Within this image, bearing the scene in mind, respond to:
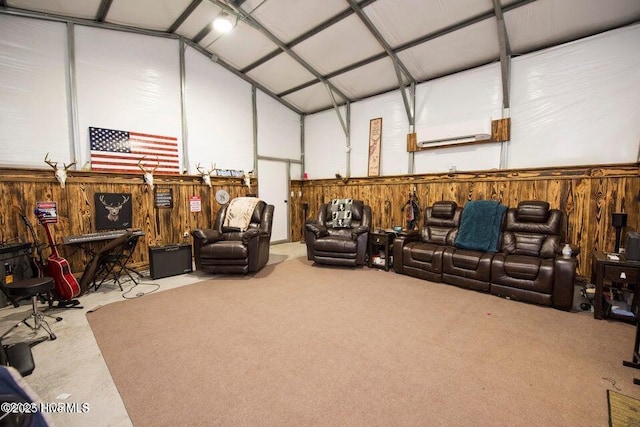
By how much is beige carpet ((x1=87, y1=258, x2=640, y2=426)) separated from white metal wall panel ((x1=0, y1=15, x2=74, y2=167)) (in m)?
2.42

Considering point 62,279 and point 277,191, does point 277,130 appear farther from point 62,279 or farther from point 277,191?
point 62,279

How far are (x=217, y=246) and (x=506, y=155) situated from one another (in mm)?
4461

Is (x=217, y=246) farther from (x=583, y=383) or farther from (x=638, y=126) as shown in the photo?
(x=638, y=126)

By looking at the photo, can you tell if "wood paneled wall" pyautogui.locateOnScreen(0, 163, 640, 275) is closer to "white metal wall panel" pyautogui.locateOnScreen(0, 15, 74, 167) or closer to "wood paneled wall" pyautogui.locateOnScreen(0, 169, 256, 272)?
"wood paneled wall" pyautogui.locateOnScreen(0, 169, 256, 272)

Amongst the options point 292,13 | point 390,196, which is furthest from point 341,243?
point 292,13

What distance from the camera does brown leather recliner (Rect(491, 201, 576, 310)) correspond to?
2.80 m

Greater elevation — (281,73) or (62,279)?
(281,73)

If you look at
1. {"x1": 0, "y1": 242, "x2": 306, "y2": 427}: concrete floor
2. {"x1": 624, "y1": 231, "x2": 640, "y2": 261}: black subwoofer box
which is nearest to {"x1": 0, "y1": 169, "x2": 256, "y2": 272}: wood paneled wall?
{"x1": 0, "y1": 242, "x2": 306, "y2": 427}: concrete floor

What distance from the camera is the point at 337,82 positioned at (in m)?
5.56

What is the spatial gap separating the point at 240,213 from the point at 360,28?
A: 342 centimetres

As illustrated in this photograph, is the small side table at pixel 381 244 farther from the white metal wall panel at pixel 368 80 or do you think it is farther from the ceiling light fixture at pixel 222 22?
the ceiling light fixture at pixel 222 22

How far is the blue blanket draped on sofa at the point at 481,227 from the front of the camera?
3.58 metres

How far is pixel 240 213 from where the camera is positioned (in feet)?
15.5

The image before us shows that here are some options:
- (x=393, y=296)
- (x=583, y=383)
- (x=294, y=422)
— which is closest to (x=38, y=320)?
(x=294, y=422)
